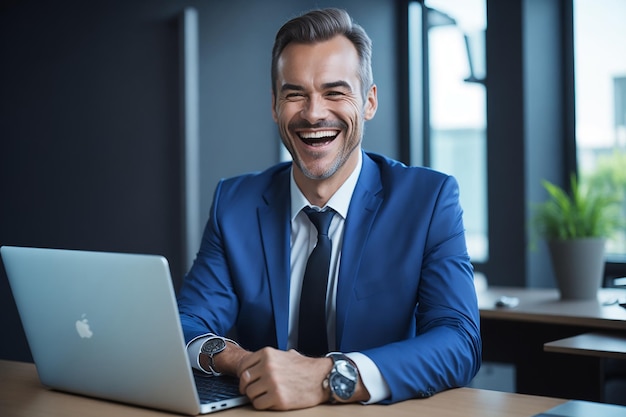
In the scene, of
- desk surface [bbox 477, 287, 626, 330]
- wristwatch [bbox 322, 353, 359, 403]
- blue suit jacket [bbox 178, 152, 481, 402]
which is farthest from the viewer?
desk surface [bbox 477, 287, 626, 330]

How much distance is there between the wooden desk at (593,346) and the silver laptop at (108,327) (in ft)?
3.61

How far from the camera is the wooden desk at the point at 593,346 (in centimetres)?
229

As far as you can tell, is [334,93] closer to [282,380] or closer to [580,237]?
[282,380]

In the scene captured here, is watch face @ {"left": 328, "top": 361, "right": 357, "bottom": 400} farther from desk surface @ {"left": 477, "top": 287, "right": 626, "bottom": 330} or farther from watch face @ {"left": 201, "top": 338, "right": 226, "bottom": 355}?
desk surface @ {"left": 477, "top": 287, "right": 626, "bottom": 330}

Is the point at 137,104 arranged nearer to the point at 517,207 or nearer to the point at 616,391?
the point at 517,207

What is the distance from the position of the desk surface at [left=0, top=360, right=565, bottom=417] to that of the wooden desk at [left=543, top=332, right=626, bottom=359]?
0.76m

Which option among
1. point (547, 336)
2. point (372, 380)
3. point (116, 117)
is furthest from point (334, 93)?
point (116, 117)

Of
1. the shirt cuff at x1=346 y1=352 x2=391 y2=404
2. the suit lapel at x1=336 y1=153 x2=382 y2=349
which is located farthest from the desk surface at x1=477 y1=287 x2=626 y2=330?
the shirt cuff at x1=346 y1=352 x2=391 y2=404

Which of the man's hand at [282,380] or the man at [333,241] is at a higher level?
the man at [333,241]

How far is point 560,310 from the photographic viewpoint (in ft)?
9.78

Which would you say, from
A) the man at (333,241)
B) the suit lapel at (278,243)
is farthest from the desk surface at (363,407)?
the suit lapel at (278,243)

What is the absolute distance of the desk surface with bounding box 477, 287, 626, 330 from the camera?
2.73m

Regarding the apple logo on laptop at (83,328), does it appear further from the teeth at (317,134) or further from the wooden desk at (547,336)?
the wooden desk at (547,336)

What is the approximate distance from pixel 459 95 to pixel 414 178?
3.14 meters
